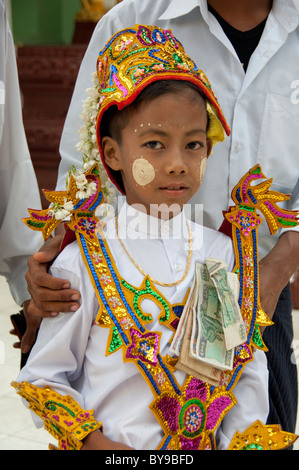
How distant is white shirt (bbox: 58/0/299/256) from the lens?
176 cm

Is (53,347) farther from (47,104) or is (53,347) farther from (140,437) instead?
(47,104)

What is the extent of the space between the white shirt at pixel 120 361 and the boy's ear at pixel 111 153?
0.35 ft

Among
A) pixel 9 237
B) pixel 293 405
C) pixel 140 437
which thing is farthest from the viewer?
pixel 9 237

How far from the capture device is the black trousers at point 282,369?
1644 millimetres

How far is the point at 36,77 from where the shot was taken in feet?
20.4

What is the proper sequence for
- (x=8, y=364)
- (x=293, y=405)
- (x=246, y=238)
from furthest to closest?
(x=8, y=364), (x=293, y=405), (x=246, y=238)

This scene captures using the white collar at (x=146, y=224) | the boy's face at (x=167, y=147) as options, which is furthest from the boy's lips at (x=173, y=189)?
the white collar at (x=146, y=224)

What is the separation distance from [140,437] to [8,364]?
7.47ft

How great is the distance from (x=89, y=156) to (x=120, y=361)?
17.4 inches

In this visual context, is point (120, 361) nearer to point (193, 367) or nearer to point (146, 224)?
point (193, 367)

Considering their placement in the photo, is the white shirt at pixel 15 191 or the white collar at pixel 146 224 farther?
the white shirt at pixel 15 191

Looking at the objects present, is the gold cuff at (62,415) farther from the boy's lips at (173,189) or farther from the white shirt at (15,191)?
the white shirt at (15,191)

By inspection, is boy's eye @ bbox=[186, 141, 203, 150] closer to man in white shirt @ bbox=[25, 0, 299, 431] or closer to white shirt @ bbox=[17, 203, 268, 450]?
white shirt @ bbox=[17, 203, 268, 450]

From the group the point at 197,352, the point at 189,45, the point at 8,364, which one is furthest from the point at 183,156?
the point at 8,364
